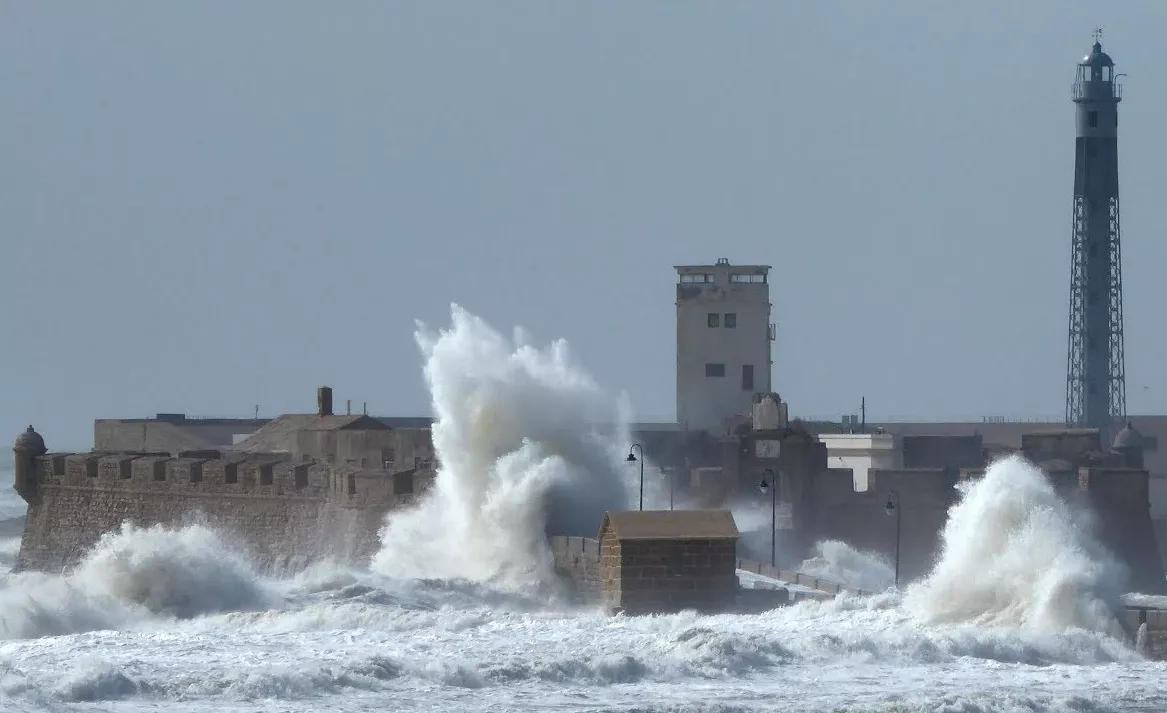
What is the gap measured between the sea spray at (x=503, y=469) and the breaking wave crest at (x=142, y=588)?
4.51 metres

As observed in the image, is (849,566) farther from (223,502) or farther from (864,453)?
(223,502)

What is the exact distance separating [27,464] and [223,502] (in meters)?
8.67

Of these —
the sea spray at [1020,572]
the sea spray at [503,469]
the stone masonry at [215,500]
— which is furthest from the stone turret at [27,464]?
the sea spray at [1020,572]

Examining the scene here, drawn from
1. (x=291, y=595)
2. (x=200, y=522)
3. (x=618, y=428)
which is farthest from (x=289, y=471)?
(x=291, y=595)

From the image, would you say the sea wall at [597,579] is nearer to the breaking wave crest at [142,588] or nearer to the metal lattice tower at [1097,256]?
the breaking wave crest at [142,588]

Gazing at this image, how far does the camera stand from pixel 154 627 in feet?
113

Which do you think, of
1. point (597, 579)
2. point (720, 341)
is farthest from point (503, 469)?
point (720, 341)

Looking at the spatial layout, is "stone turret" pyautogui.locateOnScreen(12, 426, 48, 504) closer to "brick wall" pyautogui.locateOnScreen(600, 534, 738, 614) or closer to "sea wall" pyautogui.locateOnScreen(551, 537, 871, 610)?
"sea wall" pyautogui.locateOnScreen(551, 537, 871, 610)

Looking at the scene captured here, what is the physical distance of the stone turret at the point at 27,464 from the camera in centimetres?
5819

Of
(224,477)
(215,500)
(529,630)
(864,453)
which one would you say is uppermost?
(864,453)

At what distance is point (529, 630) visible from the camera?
33156mm

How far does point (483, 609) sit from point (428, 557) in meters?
7.04

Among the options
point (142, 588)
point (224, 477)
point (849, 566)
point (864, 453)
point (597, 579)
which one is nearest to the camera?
point (597, 579)

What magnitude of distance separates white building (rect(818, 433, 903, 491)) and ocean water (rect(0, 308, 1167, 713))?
14.2 metres
